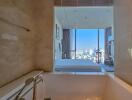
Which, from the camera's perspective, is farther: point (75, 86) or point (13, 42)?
point (75, 86)

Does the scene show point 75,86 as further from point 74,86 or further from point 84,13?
point 84,13

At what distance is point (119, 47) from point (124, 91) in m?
0.80

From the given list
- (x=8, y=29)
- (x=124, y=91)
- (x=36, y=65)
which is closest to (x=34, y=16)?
(x=36, y=65)

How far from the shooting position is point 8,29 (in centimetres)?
190

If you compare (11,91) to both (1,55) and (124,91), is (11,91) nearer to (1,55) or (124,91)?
(1,55)

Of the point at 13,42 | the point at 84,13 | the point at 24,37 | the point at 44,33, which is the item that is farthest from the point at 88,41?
the point at 13,42

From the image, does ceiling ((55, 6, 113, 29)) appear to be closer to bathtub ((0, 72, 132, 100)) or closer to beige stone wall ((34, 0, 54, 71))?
beige stone wall ((34, 0, 54, 71))

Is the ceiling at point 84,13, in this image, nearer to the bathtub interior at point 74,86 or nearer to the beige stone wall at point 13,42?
the beige stone wall at point 13,42

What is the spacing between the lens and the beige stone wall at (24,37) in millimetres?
1817

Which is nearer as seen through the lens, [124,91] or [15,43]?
[124,91]

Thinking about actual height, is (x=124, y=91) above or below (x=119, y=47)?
below

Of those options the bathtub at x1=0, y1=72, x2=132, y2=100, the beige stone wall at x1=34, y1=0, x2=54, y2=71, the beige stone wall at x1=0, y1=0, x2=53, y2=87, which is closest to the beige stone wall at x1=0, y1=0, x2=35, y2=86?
the beige stone wall at x1=0, y1=0, x2=53, y2=87

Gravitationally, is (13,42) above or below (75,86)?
above

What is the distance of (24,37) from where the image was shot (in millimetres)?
2447
